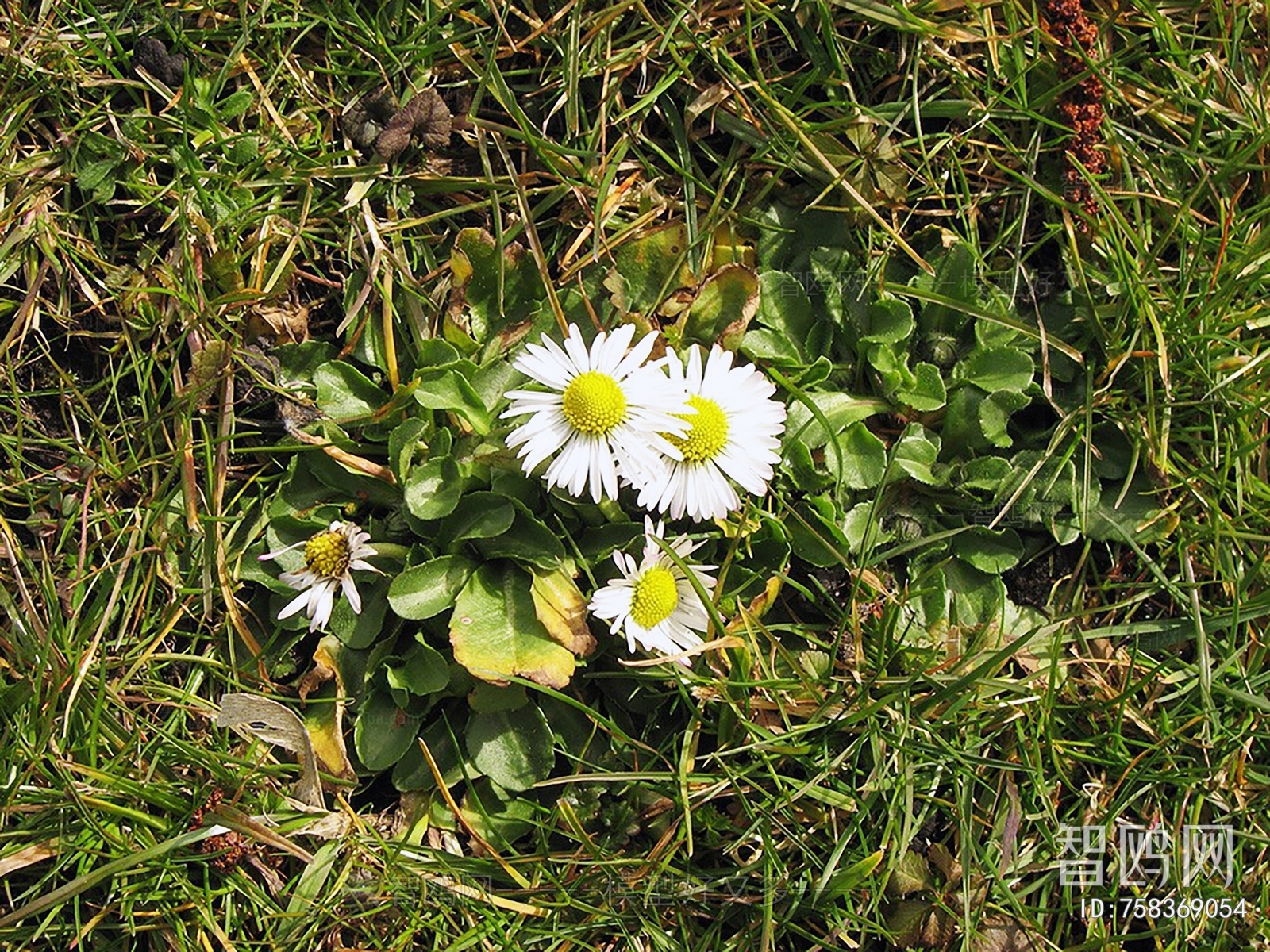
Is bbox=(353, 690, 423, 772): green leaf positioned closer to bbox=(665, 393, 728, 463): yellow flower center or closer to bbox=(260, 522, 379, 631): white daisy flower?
bbox=(260, 522, 379, 631): white daisy flower

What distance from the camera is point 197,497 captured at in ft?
9.50

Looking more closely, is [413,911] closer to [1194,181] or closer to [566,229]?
[566,229]

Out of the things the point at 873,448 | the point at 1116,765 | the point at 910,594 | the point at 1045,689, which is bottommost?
the point at 1116,765

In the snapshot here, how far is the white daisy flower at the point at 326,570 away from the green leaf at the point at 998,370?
5.02ft

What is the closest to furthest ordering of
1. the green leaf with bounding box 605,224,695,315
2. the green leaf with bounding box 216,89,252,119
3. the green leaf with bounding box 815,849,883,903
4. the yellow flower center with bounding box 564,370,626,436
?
the yellow flower center with bounding box 564,370,626,436 < the green leaf with bounding box 815,849,883,903 < the green leaf with bounding box 605,224,695,315 < the green leaf with bounding box 216,89,252,119

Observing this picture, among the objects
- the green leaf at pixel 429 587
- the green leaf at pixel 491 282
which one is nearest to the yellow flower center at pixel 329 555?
the green leaf at pixel 429 587

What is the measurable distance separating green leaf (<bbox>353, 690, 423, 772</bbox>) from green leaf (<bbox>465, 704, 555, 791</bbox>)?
15 cm

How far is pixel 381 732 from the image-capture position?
9.14ft

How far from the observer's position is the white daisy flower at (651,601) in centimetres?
266

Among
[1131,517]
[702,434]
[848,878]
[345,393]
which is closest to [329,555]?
[345,393]

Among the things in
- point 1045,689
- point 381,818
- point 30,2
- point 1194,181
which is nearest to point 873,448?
point 1045,689

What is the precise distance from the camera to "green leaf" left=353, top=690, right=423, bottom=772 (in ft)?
9.11

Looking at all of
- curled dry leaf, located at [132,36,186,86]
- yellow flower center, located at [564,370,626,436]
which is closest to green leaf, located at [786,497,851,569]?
yellow flower center, located at [564,370,626,436]

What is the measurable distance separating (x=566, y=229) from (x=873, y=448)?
0.97 m
